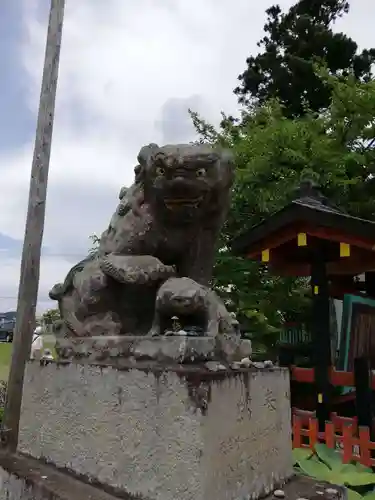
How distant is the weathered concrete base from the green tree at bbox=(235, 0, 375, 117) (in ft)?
35.0

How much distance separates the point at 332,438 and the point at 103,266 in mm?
3165

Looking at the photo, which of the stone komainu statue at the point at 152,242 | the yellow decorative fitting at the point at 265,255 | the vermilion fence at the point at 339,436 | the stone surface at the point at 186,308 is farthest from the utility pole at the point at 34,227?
the vermilion fence at the point at 339,436

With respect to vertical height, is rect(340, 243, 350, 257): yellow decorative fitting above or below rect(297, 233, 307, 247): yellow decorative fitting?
below

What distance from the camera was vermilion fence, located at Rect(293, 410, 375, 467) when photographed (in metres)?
4.15

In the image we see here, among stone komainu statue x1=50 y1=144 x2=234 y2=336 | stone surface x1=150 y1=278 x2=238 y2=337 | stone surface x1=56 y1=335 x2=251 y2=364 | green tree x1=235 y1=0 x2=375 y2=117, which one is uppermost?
green tree x1=235 y1=0 x2=375 y2=117

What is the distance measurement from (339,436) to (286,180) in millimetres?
4378

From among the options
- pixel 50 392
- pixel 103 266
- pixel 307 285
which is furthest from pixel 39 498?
pixel 307 285

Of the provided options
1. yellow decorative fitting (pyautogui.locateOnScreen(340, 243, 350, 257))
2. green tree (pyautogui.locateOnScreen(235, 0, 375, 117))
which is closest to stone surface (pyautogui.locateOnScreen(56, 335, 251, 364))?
yellow decorative fitting (pyautogui.locateOnScreen(340, 243, 350, 257))

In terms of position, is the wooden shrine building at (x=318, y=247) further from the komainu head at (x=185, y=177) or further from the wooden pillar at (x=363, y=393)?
the komainu head at (x=185, y=177)

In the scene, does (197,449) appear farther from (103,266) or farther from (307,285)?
(307,285)

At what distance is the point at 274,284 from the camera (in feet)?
26.5

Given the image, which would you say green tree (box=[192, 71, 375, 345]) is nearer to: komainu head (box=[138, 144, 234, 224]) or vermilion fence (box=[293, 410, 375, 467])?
vermilion fence (box=[293, 410, 375, 467])

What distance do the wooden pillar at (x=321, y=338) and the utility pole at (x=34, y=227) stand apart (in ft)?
9.50

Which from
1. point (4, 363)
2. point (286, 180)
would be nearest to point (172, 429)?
point (286, 180)
